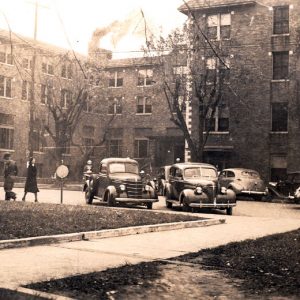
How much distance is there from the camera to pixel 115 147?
171ft

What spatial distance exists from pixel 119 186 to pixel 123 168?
1.48 metres

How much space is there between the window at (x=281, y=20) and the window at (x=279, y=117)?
186 inches

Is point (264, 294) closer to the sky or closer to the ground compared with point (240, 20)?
closer to the ground

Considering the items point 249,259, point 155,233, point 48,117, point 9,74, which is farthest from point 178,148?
point 249,259

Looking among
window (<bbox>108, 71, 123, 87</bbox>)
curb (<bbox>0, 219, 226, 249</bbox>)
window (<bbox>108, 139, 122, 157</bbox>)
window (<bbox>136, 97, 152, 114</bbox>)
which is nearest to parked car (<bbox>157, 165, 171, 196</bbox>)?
curb (<bbox>0, 219, 226, 249</bbox>)

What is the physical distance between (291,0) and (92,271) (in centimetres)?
3033

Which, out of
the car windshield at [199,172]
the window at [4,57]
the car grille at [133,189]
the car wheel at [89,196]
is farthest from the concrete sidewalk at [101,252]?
the window at [4,57]

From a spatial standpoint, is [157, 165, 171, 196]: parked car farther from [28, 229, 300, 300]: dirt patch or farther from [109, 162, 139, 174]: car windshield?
[28, 229, 300, 300]: dirt patch

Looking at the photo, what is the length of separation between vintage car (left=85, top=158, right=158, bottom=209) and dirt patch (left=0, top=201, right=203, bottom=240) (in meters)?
3.89

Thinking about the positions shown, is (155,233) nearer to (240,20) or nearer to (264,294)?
(264,294)

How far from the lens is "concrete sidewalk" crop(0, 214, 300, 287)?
23.6 feet

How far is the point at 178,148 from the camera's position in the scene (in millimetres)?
44844

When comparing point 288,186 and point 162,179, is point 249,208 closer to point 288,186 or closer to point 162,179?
point 288,186

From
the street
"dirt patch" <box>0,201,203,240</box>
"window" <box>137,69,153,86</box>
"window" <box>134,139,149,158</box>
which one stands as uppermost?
"window" <box>137,69,153,86</box>
